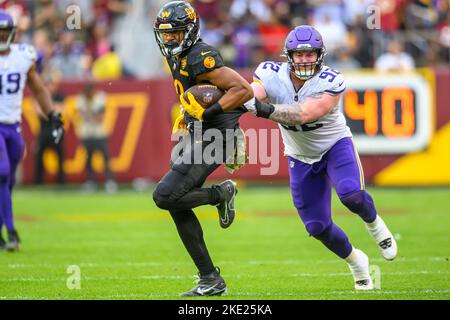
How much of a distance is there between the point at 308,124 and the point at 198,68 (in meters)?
0.98

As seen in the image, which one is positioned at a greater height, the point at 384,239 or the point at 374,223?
the point at 374,223

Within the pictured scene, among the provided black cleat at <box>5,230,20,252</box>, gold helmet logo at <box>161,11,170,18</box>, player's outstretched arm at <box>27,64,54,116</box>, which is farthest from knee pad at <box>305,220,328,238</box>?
black cleat at <box>5,230,20,252</box>

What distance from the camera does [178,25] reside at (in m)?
6.60

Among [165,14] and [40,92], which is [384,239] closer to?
[165,14]

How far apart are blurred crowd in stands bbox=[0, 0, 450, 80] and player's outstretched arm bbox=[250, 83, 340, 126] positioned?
892 centimetres

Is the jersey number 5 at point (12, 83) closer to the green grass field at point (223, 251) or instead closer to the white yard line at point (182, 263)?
the green grass field at point (223, 251)

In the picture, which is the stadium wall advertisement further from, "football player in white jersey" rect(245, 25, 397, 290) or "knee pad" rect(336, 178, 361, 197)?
"knee pad" rect(336, 178, 361, 197)

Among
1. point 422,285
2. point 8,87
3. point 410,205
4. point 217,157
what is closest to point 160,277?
point 217,157

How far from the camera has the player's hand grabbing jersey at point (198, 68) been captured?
655cm

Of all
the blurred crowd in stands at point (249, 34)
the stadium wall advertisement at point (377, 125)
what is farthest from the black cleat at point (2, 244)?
the blurred crowd in stands at point (249, 34)

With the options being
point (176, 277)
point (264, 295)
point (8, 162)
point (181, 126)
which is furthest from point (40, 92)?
point (264, 295)
